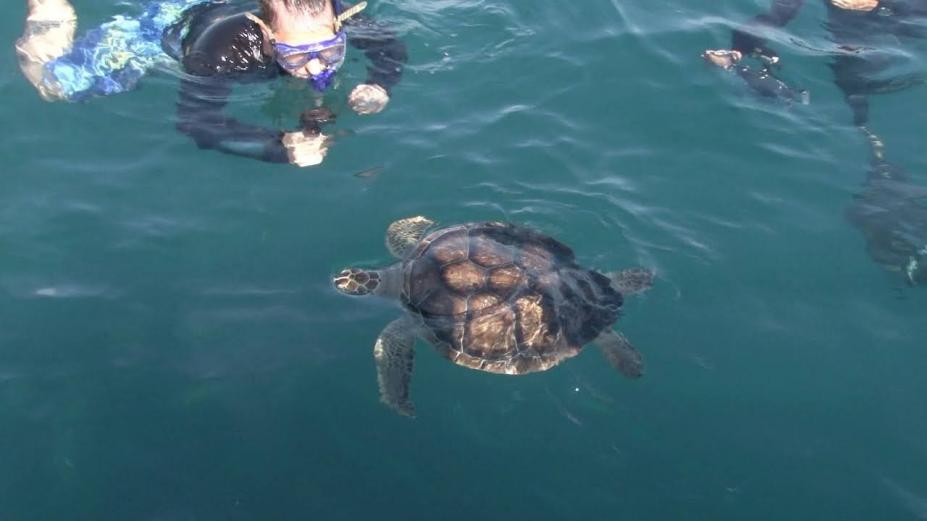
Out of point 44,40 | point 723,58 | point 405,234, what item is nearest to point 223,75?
point 44,40

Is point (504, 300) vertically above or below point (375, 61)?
below

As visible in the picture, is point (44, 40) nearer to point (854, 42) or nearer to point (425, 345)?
point (425, 345)

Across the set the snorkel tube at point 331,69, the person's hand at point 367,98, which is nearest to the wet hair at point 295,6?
the snorkel tube at point 331,69

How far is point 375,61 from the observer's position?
7.94 m

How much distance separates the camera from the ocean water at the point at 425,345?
5.11 metres

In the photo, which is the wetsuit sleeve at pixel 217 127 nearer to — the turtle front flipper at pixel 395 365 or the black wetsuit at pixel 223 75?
the black wetsuit at pixel 223 75

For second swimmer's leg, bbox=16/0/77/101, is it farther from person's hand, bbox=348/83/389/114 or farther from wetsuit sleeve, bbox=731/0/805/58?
wetsuit sleeve, bbox=731/0/805/58

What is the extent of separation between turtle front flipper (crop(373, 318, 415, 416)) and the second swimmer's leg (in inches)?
181

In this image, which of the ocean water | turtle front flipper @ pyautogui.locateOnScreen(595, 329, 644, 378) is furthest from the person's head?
turtle front flipper @ pyautogui.locateOnScreen(595, 329, 644, 378)

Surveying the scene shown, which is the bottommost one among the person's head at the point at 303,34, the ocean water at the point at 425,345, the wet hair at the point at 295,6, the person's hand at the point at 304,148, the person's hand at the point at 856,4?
the ocean water at the point at 425,345

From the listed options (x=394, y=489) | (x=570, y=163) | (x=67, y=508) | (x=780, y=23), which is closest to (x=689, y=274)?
(x=570, y=163)

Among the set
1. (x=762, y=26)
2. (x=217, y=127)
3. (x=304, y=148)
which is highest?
(x=762, y=26)

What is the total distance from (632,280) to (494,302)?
131cm

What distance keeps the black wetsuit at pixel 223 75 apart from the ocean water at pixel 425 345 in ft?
0.99
